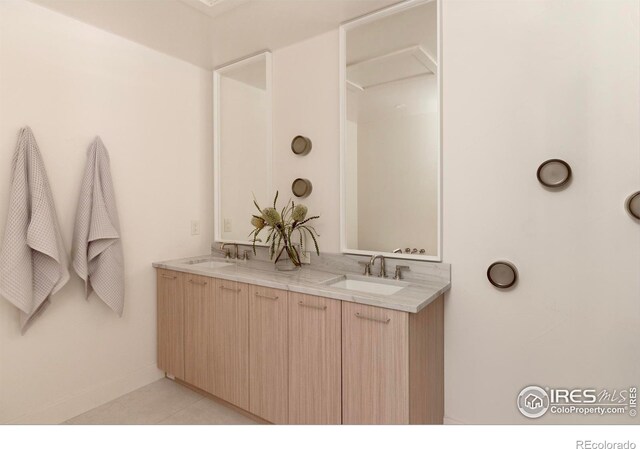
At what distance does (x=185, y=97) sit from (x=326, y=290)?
1918mm

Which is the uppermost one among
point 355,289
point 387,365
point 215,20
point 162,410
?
point 215,20

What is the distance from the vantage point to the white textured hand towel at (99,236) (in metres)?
1.95

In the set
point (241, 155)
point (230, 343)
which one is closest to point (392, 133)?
point (241, 155)

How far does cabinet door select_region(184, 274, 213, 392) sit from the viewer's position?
2.12 meters

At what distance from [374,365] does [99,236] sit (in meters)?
1.63

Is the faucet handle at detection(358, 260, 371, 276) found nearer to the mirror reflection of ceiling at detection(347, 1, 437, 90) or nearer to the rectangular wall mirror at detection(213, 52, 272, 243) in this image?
the rectangular wall mirror at detection(213, 52, 272, 243)

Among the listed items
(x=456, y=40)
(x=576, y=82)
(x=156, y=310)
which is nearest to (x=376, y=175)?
(x=456, y=40)

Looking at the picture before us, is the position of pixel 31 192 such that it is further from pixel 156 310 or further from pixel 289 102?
pixel 289 102

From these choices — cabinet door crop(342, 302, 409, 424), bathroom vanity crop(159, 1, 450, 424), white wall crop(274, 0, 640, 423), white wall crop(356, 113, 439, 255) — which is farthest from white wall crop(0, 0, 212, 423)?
white wall crop(274, 0, 640, 423)

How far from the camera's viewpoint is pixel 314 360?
167cm

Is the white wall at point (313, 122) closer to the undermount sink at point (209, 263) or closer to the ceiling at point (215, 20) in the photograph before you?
the ceiling at point (215, 20)

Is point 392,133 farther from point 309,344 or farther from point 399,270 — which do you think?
point 309,344

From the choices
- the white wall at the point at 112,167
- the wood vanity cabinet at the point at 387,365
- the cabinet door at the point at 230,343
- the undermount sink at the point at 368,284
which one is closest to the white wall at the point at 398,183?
the undermount sink at the point at 368,284

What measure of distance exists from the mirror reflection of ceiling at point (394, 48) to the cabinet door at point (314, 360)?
51.9 inches
